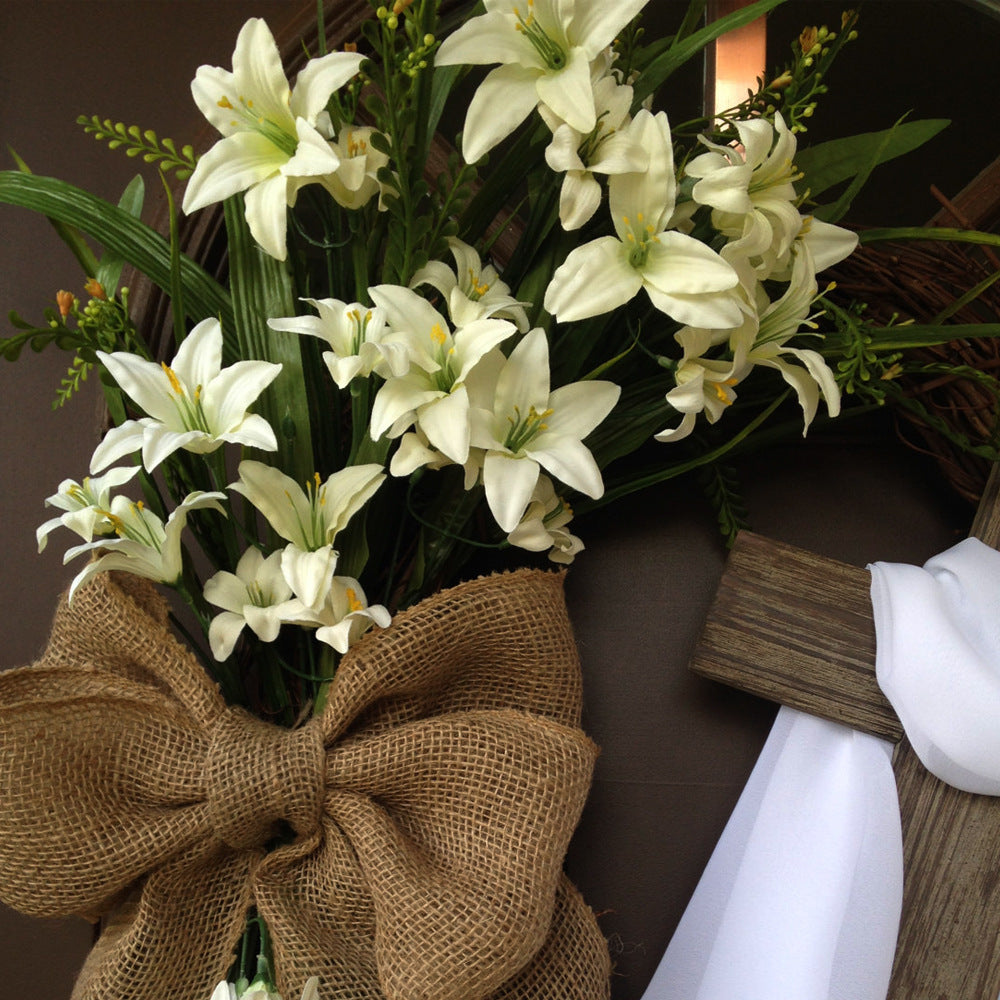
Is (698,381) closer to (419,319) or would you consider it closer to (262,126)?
(419,319)

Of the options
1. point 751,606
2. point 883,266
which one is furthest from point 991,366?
point 751,606

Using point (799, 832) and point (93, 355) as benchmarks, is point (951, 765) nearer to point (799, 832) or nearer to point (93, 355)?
point (799, 832)

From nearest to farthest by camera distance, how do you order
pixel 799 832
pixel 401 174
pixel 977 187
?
pixel 401 174
pixel 799 832
pixel 977 187

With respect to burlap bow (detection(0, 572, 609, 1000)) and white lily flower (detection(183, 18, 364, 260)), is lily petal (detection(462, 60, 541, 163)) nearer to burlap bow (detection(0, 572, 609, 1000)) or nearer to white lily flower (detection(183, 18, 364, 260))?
white lily flower (detection(183, 18, 364, 260))

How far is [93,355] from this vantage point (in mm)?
560

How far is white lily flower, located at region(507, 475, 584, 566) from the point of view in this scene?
562mm

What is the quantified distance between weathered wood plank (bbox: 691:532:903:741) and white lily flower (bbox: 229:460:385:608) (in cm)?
25

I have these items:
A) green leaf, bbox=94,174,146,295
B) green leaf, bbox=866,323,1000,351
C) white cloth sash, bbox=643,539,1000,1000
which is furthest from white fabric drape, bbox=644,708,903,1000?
green leaf, bbox=94,174,146,295

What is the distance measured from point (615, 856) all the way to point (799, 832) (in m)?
0.12

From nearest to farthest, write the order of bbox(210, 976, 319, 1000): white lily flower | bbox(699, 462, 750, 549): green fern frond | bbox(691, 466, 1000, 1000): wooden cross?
bbox(210, 976, 319, 1000): white lily flower, bbox(691, 466, 1000, 1000): wooden cross, bbox(699, 462, 750, 549): green fern frond

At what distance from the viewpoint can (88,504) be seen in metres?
0.53

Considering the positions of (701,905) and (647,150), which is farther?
(701,905)

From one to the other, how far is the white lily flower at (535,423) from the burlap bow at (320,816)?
8 centimetres

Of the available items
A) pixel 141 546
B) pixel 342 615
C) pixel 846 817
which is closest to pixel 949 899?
pixel 846 817
